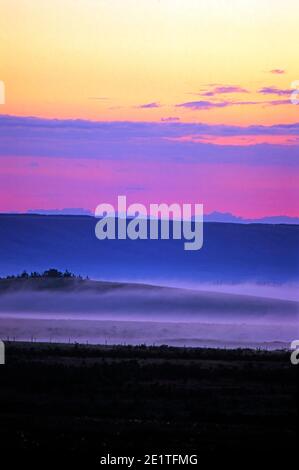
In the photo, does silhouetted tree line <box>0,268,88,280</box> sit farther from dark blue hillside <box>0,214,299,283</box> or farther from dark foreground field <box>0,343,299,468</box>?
dark foreground field <box>0,343,299,468</box>

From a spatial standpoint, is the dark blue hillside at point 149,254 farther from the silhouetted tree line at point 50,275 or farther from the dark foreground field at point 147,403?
the dark foreground field at point 147,403

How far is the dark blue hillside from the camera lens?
36469 mm

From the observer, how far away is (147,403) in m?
21.9

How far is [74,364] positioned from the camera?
26578mm

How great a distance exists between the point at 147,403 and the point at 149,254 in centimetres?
1792

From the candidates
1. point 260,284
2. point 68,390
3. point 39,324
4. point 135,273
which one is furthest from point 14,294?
point 68,390

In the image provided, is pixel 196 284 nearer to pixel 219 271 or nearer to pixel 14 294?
pixel 219 271

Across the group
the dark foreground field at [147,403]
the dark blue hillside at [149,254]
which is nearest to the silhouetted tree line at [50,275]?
the dark blue hillside at [149,254]

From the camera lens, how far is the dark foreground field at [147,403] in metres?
17.4

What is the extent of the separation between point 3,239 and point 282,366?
1503cm

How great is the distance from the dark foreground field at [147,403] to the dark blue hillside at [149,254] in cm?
678

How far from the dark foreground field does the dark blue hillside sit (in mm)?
6783

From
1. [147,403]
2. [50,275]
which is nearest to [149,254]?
[50,275]

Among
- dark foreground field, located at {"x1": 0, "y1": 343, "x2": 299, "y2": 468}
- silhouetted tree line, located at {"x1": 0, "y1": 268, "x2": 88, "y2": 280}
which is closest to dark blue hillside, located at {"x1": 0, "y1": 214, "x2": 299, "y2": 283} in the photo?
silhouetted tree line, located at {"x1": 0, "y1": 268, "x2": 88, "y2": 280}
